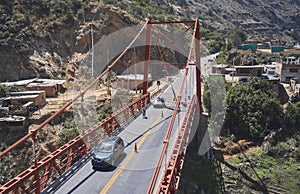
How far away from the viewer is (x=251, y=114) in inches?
1181

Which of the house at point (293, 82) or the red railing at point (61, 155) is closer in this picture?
the red railing at point (61, 155)

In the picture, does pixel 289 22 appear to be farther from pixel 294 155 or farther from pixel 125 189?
pixel 125 189

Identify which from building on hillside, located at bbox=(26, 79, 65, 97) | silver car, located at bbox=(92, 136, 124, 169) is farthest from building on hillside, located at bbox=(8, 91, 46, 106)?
silver car, located at bbox=(92, 136, 124, 169)

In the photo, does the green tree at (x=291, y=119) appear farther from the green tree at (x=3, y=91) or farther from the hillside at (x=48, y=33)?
the green tree at (x=3, y=91)

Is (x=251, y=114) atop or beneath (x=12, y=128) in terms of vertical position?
atop

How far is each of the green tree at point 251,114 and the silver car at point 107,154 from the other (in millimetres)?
18233

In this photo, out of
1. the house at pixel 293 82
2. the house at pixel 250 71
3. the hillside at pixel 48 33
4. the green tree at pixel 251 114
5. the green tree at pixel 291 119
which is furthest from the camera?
the house at pixel 250 71

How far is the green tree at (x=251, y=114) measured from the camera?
29.7 metres

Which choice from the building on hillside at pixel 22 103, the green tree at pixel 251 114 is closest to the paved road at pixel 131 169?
the green tree at pixel 251 114

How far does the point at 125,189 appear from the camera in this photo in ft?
39.1

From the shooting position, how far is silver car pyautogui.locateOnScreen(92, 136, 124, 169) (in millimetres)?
13523

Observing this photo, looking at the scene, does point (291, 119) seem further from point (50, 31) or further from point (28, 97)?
point (50, 31)

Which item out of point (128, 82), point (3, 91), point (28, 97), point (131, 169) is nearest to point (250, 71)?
point (128, 82)

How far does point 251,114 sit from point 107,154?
19915 millimetres
